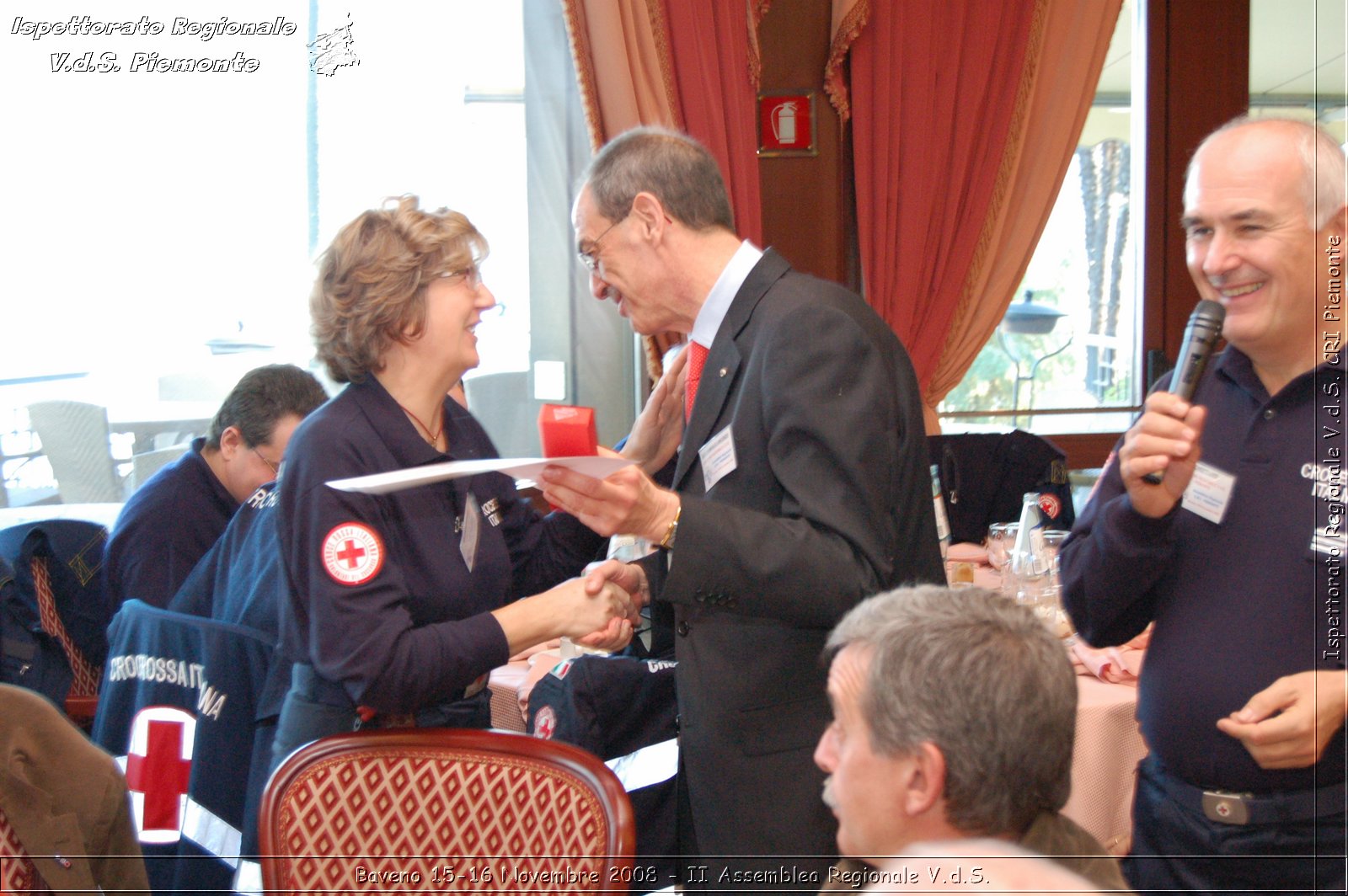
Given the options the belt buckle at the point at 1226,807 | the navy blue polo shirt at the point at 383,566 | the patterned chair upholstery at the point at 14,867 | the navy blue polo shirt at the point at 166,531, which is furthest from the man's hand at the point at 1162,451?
the navy blue polo shirt at the point at 166,531

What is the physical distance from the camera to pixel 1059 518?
12.7 ft

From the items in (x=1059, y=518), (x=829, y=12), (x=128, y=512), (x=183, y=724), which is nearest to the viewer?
(x=183, y=724)

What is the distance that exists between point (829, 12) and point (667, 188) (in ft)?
10.8

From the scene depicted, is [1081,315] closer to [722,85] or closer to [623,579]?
[722,85]

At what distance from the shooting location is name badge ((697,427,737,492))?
1.69 m

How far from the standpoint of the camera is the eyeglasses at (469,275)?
2.04 m

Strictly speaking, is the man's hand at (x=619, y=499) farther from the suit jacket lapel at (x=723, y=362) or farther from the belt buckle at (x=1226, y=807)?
the belt buckle at (x=1226, y=807)

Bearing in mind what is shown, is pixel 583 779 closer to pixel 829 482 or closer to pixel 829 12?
pixel 829 482

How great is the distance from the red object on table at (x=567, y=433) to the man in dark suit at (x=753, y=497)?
4cm

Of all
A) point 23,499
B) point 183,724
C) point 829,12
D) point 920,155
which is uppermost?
point 829,12

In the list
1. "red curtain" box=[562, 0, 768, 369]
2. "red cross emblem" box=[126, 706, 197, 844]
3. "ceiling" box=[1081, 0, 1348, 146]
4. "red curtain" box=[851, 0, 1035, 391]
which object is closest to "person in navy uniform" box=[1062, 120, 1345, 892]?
"red cross emblem" box=[126, 706, 197, 844]

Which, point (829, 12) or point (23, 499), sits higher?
point (829, 12)

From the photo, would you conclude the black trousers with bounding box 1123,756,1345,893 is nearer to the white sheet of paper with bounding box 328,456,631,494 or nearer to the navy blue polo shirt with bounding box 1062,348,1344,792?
the navy blue polo shirt with bounding box 1062,348,1344,792

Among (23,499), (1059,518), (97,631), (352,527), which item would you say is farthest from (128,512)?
(1059,518)
